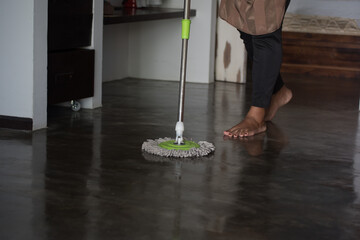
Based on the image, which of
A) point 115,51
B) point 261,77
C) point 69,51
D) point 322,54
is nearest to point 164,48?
point 115,51

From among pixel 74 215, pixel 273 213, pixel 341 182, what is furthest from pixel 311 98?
pixel 74 215

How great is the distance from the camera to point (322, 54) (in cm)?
486

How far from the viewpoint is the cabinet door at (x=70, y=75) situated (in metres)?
2.50

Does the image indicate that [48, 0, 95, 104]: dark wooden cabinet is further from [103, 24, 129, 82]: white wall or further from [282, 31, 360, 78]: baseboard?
[282, 31, 360, 78]: baseboard

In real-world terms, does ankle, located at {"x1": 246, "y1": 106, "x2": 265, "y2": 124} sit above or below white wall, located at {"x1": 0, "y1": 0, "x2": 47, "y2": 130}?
below

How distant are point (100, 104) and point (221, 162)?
1.14m

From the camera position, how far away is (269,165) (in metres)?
1.92

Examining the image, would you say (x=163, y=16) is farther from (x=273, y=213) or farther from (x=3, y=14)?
(x=273, y=213)

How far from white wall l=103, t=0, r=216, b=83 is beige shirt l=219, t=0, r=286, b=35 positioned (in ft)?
A: 5.52

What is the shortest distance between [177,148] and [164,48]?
227cm

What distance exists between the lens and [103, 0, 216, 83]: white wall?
4047 mm

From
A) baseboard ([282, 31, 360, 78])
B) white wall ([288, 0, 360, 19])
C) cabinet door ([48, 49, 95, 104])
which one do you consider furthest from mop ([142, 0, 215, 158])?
white wall ([288, 0, 360, 19])

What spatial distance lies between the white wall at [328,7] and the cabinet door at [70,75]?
2.61 m

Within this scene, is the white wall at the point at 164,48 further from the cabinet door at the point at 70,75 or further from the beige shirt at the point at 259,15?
the beige shirt at the point at 259,15
